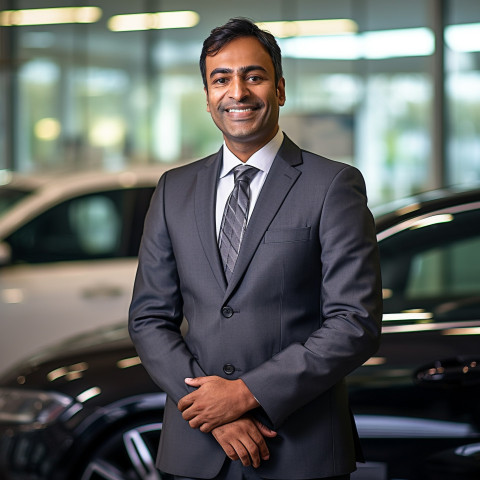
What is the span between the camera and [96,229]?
19.6 ft

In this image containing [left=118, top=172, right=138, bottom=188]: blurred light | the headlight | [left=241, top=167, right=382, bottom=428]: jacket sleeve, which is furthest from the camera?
[left=118, top=172, right=138, bottom=188]: blurred light

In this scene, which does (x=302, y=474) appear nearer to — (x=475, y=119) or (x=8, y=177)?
(x=8, y=177)


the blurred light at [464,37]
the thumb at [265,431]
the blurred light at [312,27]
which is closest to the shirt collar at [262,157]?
the thumb at [265,431]

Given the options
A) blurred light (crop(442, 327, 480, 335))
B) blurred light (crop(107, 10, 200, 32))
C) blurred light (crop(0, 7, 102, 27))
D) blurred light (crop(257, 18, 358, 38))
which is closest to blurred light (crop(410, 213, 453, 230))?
blurred light (crop(442, 327, 480, 335))

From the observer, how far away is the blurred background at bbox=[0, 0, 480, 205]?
9812 mm

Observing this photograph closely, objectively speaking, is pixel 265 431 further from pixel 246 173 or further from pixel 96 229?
pixel 96 229

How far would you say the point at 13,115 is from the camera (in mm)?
11625

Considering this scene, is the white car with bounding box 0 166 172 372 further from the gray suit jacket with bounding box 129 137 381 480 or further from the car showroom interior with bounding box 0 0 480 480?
the gray suit jacket with bounding box 129 137 381 480

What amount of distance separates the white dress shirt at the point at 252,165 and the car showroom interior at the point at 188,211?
30mm

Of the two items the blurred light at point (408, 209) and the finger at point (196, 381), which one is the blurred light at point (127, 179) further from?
the finger at point (196, 381)


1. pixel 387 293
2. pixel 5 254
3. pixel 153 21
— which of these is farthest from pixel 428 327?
pixel 153 21

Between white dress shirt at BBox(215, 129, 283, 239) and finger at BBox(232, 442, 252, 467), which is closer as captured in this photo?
finger at BBox(232, 442, 252, 467)

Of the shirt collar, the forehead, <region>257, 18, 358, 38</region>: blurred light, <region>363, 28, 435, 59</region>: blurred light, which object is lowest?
the shirt collar

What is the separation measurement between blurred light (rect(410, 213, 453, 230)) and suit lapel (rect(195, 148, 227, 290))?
1.34 m
